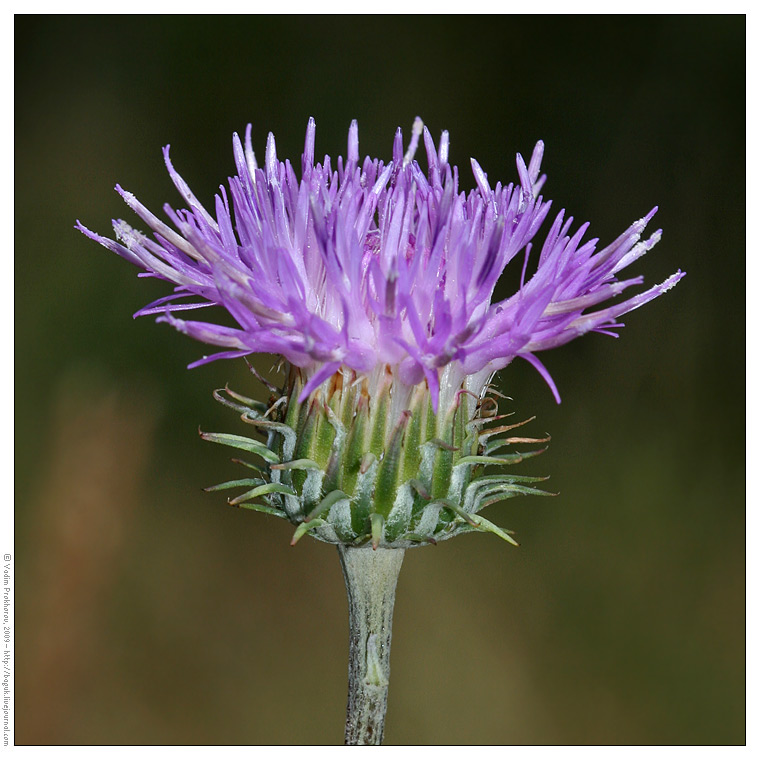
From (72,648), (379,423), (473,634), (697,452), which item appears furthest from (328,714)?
(379,423)

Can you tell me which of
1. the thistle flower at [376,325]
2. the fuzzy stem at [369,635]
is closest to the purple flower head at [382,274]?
the thistle flower at [376,325]

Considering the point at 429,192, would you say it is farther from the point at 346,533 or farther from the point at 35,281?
the point at 35,281

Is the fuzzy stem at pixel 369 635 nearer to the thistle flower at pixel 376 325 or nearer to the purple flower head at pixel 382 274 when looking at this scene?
the thistle flower at pixel 376 325

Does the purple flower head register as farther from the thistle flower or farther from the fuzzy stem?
the fuzzy stem

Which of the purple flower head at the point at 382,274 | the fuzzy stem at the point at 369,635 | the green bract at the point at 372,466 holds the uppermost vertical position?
the purple flower head at the point at 382,274

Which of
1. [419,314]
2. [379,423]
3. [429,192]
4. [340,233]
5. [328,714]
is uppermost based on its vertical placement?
[429,192]

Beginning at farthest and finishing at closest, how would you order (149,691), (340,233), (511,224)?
(149,691) < (511,224) < (340,233)

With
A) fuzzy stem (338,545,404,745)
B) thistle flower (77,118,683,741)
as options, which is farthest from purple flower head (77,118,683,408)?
fuzzy stem (338,545,404,745)
